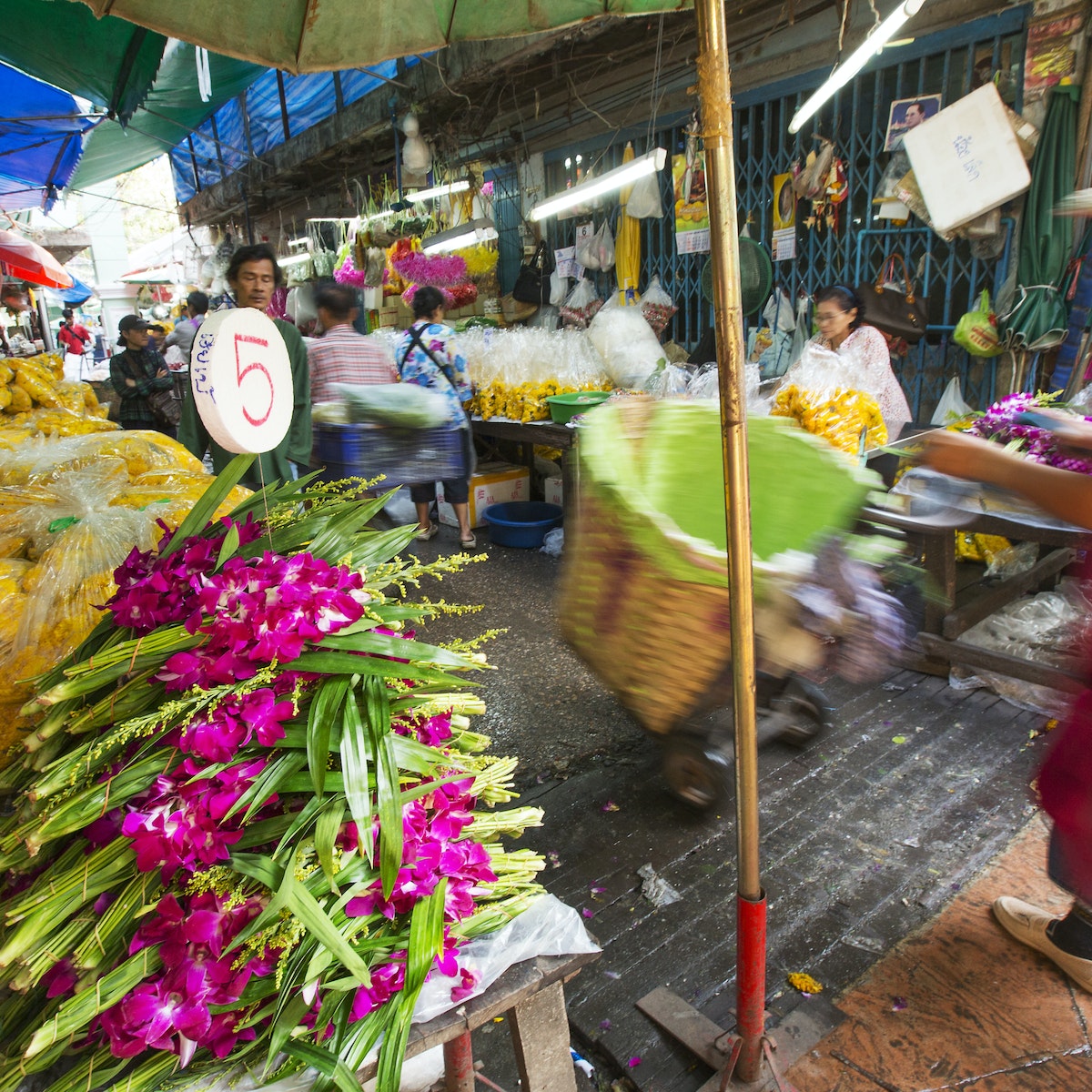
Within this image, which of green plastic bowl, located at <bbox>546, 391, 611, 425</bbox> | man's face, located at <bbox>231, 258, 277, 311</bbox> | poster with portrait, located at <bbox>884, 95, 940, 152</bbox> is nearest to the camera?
man's face, located at <bbox>231, 258, 277, 311</bbox>

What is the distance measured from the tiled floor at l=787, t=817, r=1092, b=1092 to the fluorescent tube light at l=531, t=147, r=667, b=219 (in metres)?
4.98

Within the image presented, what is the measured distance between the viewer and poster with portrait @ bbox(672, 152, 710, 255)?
248 inches

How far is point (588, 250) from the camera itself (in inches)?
292

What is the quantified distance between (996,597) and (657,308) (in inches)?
165

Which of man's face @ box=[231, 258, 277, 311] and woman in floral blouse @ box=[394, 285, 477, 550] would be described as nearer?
man's face @ box=[231, 258, 277, 311]

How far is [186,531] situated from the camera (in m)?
1.84

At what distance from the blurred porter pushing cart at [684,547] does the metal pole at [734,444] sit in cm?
78

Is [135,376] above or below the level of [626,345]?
above

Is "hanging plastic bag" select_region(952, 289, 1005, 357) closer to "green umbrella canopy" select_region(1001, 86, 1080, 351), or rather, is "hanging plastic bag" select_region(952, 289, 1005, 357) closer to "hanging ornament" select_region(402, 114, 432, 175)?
"green umbrella canopy" select_region(1001, 86, 1080, 351)

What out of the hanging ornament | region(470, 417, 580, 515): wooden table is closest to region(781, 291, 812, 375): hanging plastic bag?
region(470, 417, 580, 515): wooden table

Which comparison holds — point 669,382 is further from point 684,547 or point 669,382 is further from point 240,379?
point 240,379

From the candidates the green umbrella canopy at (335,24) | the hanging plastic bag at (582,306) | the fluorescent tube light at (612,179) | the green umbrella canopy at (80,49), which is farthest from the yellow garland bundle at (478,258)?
the green umbrella canopy at (335,24)

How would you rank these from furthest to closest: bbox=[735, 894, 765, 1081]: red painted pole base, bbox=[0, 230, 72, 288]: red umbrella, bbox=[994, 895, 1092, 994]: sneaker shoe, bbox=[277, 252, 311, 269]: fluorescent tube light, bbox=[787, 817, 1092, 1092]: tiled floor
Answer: bbox=[277, 252, 311, 269]: fluorescent tube light, bbox=[0, 230, 72, 288]: red umbrella, bbox=[994, 895, 1092, 994]: sneaker shoe, bbox=[787, 817, 1092, 1092]: tiled floor, bbox=[735, 894, 765, 1081]: red painted pole base

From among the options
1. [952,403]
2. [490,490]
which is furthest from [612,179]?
[952,403]
